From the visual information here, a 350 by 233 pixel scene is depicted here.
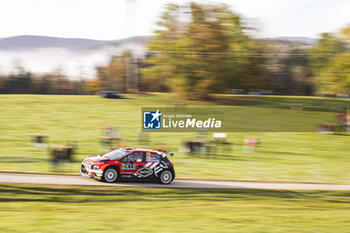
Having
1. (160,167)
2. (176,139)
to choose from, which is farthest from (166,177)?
(176,139)

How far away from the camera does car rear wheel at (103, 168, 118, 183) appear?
17.4 metres

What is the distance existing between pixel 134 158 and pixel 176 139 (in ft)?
58.0

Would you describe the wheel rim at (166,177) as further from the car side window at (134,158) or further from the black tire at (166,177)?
the car side window at (134,158)

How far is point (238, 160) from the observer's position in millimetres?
28438

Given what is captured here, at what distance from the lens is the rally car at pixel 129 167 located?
57.2 ft

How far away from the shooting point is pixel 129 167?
17719 millimetres

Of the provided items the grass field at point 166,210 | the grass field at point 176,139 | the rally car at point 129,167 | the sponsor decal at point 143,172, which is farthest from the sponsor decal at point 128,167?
the grass field at point 176,139

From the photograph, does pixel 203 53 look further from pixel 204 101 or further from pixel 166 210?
pixel 166 210

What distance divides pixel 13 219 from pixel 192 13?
45.3 metres

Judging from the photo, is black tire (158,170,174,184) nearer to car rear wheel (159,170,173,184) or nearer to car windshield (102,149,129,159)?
car rear wheel (159,170,173,184)

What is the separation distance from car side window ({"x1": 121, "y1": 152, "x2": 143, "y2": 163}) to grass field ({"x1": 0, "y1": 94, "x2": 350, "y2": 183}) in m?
5.11

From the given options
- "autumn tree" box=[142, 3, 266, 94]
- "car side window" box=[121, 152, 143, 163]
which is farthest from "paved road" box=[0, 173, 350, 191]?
"autumn tree" box=[142, 3, 266, 94]

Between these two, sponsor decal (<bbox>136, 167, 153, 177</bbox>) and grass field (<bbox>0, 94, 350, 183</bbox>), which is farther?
grass field (<bbox>0, 94, 350, 183</bbox>)

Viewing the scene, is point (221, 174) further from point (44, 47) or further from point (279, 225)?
point (44, 47)
